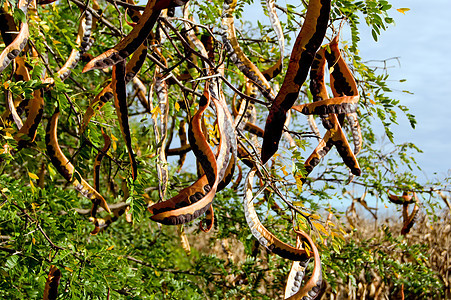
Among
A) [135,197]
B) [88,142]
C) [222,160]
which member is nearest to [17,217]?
[88,142]

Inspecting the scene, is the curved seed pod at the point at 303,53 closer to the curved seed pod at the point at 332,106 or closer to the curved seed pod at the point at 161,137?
the curved seed pod at the point at 332,106

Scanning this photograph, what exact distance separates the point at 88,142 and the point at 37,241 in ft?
2.24

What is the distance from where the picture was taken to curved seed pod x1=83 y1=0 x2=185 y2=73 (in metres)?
0.96

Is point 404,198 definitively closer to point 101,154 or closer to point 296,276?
point 296,276

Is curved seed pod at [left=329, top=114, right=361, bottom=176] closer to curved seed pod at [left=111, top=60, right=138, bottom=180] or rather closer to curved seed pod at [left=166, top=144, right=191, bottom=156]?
curved seed pod at [left=111, top=60, right=138, bottom=180]

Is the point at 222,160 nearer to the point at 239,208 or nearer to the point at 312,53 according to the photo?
the point at 312,53

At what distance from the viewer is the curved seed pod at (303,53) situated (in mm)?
987

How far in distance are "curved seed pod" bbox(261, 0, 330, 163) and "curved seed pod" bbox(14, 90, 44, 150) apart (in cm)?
120

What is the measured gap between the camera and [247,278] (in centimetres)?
422

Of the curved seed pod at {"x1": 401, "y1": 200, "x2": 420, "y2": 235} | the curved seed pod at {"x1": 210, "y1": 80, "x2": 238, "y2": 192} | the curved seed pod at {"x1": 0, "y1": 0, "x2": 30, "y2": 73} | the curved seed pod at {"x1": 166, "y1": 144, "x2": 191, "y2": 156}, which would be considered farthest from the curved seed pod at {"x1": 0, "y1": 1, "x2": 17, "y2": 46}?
the curved seed pod at {"x1": 401, "y1": 200, "x2": 420, "y2": 235}

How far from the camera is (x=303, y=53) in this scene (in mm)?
1009

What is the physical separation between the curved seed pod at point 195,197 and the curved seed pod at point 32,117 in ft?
3.23

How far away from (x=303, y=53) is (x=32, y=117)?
4.40ft

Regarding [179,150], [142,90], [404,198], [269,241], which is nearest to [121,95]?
[269,241]
